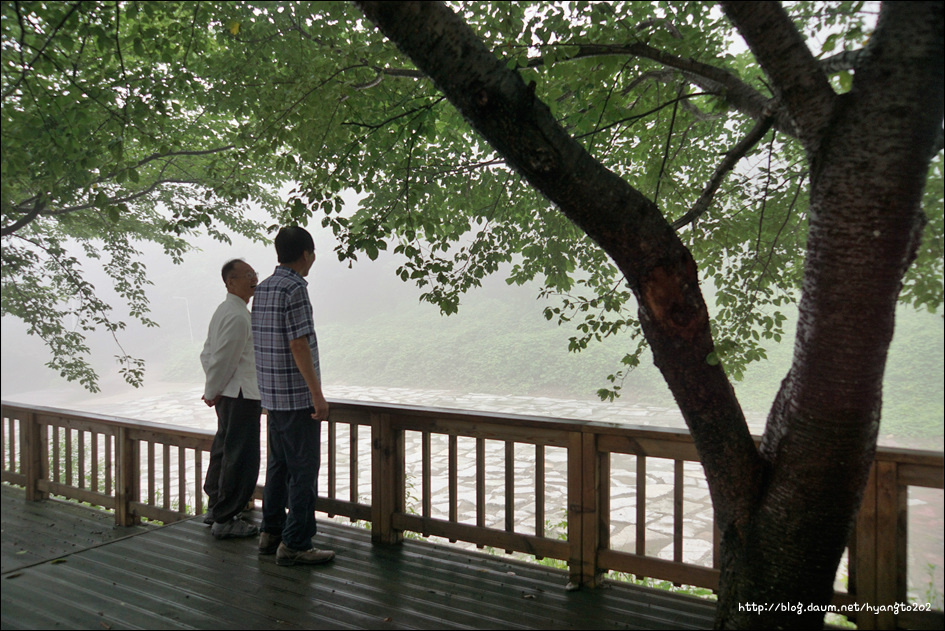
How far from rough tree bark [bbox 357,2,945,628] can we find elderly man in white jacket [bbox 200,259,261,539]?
82.8 inches

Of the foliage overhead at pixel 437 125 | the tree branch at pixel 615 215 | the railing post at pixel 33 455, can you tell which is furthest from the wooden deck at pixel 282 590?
the foliage overhead at pixel 437 125

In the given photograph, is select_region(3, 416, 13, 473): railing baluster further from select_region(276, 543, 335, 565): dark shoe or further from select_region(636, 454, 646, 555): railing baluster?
select_region(636, 454, 646, 555): railing baluster

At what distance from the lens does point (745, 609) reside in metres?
1.79

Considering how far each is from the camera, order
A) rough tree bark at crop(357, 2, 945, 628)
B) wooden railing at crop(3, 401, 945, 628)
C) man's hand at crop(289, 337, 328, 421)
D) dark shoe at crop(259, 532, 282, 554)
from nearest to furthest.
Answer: rough tree bark at crop(357, 2, 945, 628) → wooden railing at crop(3, 401, 945, 628) → man's hand at crop(289, 337, 328, 421) → dark shoe at crop(259, 532, 282, 554)

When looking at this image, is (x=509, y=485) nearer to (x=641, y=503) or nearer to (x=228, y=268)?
(x=641, y=503)

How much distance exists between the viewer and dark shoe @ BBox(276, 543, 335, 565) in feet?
9.14

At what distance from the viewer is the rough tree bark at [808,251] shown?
4.92ft

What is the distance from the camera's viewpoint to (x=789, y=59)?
1.62 metres

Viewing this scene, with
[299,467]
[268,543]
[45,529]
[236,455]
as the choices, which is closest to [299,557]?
[268,543]

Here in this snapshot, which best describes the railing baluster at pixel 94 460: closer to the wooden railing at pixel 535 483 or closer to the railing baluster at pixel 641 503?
the wooden railing at pixel 535 483

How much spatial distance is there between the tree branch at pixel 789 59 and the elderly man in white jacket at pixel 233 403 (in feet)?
9.07

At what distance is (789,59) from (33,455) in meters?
4.47

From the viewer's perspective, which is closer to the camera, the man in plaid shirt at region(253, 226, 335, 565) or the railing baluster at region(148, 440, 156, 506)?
the man in plaid shirt at region(253, 226, 335, 565)

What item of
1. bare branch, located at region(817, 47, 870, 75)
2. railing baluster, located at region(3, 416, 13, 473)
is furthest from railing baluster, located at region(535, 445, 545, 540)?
railing baluster, located at region(3, 416, 13, 473)
